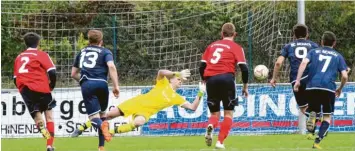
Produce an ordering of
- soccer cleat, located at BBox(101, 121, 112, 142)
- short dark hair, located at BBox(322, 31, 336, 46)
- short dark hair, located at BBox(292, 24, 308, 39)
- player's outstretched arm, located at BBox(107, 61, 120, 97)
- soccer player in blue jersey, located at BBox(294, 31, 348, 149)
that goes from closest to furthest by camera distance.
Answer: soccer cleat, located at BBox(101, 121, 112, 142) → player's outstretched arm, located at BBox(107, 61, 120, 97) → short dark hair, located at BBox(322, 31, 336, 46) → soccer player in blue jersey, located at BBox(294, 31, 348, 149) → short dark hair, located at BBox(292, 24, 308, 39)

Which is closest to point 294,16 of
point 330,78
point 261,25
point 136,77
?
point 261,25

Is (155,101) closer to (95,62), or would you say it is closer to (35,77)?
(95,62)

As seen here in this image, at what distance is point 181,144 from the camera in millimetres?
16484

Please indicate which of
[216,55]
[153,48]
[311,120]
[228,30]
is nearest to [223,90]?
[216,55]

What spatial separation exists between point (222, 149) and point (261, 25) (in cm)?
869

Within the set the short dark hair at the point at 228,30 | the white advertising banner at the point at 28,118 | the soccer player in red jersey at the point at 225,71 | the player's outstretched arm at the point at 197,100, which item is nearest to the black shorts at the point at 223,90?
the soccer player in red jersey at the point at 225,71

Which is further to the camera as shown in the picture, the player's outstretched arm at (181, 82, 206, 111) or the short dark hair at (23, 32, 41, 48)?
the player's outstretched arm at (181, 82, 206, 111)

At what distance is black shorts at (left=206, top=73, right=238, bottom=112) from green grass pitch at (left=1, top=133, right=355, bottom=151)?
713 millimetres

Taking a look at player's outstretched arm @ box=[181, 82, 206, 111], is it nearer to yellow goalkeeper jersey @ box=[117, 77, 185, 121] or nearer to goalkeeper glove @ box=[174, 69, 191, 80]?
yellow goalkeeper jersey @ box=[117, 77, 185, 121]

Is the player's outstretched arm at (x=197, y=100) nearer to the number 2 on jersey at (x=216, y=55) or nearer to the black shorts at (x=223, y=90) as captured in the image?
the black shorts at (x=223, y=90)

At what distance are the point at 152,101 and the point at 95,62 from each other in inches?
41.1

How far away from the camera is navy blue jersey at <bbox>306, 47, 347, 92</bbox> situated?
14670 mm

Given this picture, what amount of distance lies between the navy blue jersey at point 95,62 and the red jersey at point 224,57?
64.0 inches

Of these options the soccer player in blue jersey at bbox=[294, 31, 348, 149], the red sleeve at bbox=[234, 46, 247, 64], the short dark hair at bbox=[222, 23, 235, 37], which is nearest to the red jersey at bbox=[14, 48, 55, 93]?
the short dark hair at bbox=[222, 23, 235, 37]
